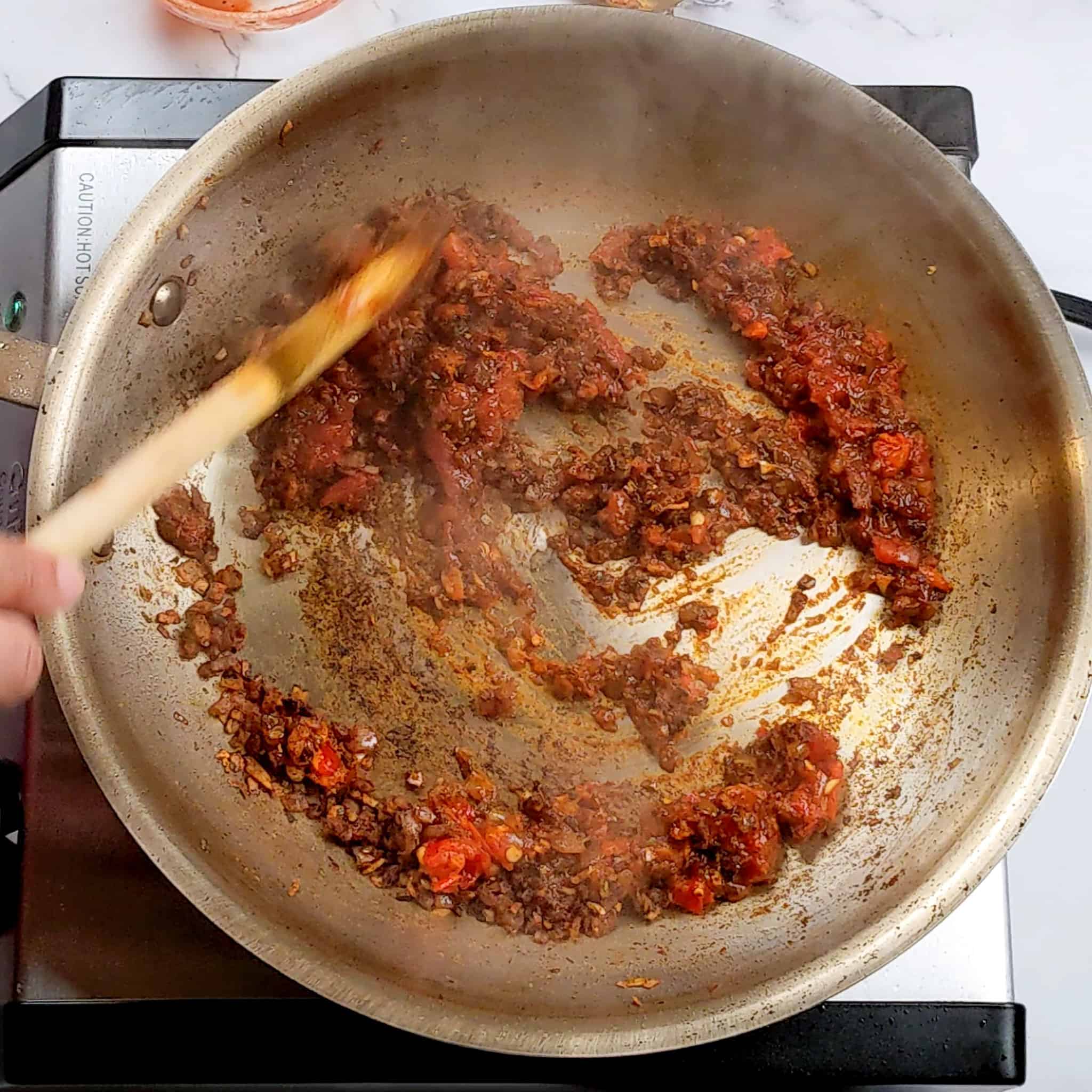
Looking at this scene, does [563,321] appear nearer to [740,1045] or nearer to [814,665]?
[814,665]

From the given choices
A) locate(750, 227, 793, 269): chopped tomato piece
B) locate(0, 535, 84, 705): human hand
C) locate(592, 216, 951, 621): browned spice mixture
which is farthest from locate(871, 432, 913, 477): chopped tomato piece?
locate(0, 535, 84, 705): human hand

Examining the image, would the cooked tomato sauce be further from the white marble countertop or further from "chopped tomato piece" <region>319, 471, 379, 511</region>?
the white marble countertop

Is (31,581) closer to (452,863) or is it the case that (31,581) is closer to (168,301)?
(168,301)

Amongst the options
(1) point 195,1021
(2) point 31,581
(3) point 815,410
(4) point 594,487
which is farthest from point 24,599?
(3) point 815,410

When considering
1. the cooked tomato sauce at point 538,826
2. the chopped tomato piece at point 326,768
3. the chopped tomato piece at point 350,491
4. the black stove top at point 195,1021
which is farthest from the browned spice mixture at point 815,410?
the chopped tomato piece at point 326,768

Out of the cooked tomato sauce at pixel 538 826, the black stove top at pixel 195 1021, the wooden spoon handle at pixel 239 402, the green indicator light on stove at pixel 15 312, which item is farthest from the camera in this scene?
the green indicator light on stove at pixel 15 312

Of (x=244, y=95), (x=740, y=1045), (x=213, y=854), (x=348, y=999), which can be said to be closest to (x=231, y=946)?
(x=213, y=854)

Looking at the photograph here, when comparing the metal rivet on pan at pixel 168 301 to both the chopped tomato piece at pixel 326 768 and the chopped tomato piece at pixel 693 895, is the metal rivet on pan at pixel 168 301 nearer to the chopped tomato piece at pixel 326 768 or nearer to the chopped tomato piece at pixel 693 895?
the chopped tomato piece at pixel 326 768
